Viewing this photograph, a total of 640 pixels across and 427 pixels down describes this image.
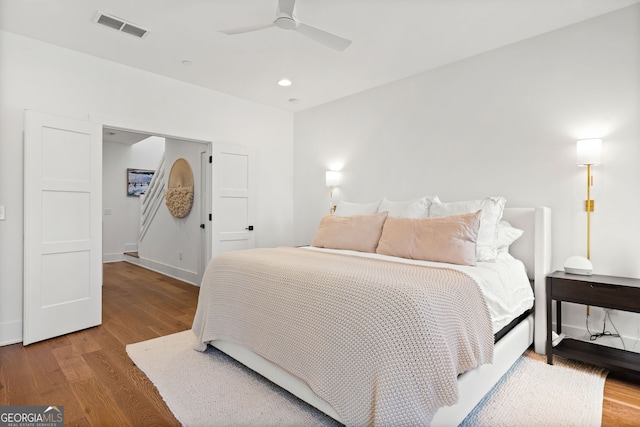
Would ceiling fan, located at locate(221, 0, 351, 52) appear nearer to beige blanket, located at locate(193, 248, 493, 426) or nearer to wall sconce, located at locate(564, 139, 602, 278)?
beige blanket, located at locate(193, 248, 493, 426)

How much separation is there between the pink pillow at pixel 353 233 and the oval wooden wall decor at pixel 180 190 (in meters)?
2.64

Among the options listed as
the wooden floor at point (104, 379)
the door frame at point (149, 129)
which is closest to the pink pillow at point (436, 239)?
the wooden floor at point (104, 379)

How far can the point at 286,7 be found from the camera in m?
2.10

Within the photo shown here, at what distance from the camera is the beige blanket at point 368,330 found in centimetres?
138

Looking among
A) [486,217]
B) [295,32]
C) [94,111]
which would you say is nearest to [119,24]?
[94,111]

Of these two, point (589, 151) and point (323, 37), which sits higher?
point (323, 37)

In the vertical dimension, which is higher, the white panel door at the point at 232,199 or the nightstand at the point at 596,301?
the white panel door at the point at 232,199

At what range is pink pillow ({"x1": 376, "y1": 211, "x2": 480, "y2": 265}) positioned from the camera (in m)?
2.40

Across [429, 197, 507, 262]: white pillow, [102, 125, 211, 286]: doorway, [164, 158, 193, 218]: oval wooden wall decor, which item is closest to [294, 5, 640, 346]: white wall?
[429, 197, 507, 262]: white pillow

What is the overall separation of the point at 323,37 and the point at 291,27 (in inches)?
10.0

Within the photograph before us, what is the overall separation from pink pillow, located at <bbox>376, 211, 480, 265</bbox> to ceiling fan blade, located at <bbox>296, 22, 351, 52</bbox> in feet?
4.87

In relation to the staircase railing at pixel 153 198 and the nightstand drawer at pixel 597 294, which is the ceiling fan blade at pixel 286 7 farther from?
the staircase railing at pixel 153 198

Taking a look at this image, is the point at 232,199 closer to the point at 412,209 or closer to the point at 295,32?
the point at 295,32

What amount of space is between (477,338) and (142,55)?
374cm
